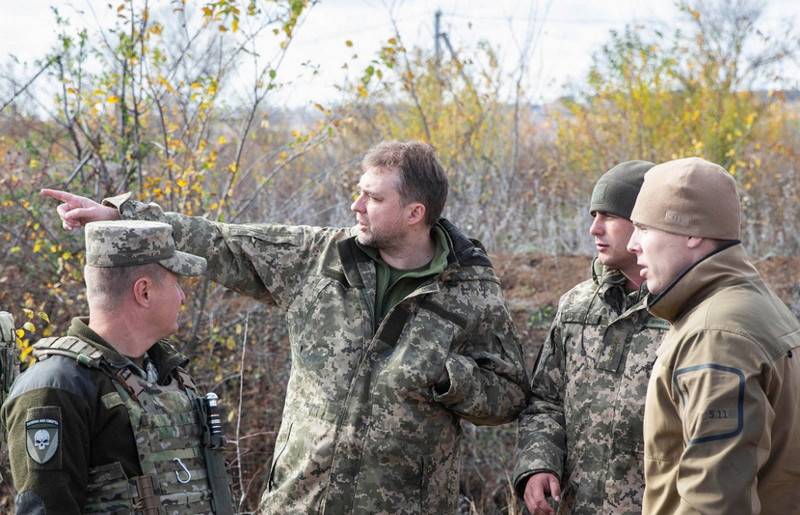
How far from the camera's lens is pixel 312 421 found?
3.44 m

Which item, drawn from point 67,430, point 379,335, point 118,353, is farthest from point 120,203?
point 67,430

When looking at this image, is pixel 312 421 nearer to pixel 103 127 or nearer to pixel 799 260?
pixel 103 127

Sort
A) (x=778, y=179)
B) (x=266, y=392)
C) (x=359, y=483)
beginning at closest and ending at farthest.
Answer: (x=359, y=483), (x=266, y=392), (x=778, y=179)

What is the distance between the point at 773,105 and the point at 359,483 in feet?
34.3

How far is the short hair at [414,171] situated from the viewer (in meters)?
3.66

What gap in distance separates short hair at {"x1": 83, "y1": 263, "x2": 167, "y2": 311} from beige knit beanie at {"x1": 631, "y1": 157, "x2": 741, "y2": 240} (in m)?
1.49

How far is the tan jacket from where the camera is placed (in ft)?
7.34

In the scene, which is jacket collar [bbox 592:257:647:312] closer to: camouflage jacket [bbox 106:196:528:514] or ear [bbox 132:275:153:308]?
camouflage jacket [bbox 106:196:528:514]

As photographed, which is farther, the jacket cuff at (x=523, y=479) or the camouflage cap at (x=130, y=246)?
the jacket cuff at (x=523, y=479)

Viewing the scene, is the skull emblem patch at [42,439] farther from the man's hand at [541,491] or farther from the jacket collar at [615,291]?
the jacket collar at [615,291]

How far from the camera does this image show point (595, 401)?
132 inches

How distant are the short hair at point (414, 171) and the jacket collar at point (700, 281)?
54.2 inches

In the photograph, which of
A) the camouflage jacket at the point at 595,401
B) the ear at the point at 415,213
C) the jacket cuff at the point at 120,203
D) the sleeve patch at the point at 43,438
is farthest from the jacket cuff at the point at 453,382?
the sleeve patch at the point at 43,438

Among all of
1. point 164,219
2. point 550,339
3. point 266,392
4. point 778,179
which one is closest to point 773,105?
point 778,179
